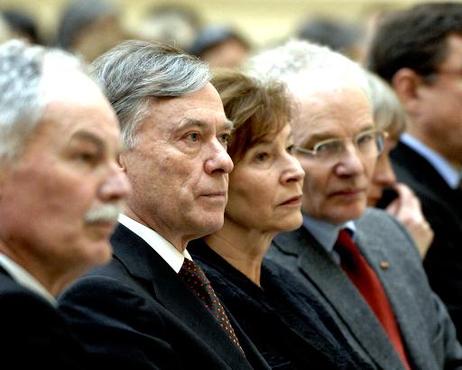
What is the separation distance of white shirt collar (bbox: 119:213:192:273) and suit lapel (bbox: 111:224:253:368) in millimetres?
43

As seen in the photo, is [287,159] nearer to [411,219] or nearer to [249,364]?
[249,364]

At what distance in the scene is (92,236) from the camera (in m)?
2.37

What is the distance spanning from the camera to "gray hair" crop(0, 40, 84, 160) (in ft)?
7.52

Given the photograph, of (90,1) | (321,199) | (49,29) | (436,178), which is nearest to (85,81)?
(321,199)

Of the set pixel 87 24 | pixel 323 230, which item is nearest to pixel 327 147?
→ pixel 323 230

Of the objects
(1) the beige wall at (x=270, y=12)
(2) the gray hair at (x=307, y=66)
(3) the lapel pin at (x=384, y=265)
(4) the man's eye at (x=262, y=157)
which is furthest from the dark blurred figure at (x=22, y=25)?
(1) the beige wall at (x=270, y=12)

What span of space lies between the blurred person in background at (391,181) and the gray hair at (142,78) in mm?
1561

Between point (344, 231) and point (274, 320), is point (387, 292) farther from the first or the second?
point (274, 320)

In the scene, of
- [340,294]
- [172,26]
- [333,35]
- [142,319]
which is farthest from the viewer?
[172,26]

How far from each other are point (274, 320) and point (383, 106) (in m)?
1.46

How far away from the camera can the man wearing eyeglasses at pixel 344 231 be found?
395 centimetres

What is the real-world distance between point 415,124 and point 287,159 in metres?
1.93

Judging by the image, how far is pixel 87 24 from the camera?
24.7 feet

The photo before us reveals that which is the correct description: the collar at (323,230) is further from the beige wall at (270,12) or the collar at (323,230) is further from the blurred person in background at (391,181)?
the beige wall at (270,12)
